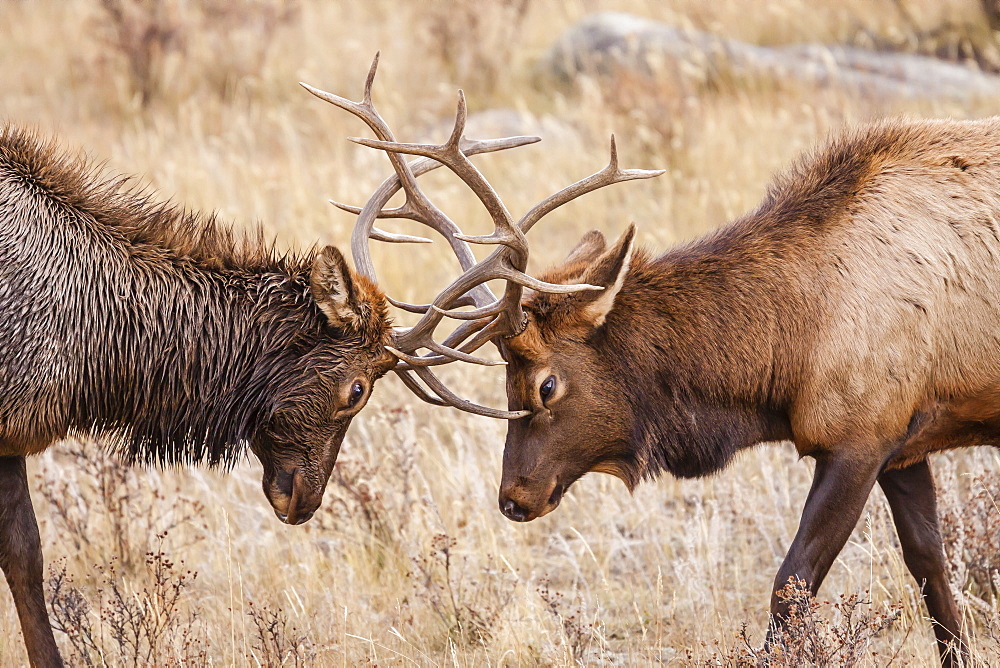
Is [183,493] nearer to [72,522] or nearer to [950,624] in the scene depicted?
[72,522]

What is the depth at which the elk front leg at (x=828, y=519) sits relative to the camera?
421 cm

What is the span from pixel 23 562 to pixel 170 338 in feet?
3.70

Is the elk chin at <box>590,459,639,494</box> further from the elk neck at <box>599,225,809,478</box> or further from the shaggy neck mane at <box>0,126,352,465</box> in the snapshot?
the shaggy neck mane at <box>0,126,352,465</box>

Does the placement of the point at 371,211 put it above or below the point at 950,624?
above

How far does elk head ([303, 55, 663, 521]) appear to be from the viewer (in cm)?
443

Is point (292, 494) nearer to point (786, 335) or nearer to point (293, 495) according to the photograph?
point (293, 495)

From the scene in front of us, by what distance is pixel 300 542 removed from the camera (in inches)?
243

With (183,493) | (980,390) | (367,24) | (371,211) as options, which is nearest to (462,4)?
(367,24)

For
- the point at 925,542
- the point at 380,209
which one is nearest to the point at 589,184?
the point at 380,209

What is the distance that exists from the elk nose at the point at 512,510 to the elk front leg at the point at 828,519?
104cm

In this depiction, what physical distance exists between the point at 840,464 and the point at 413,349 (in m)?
1.68

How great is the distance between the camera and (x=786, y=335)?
14.7ft

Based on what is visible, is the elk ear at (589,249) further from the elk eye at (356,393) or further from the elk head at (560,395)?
the elk eye at (356,393)

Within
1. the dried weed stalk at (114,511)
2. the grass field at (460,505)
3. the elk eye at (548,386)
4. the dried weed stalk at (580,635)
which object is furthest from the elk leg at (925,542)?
the dried weed stalk at (114,511)
